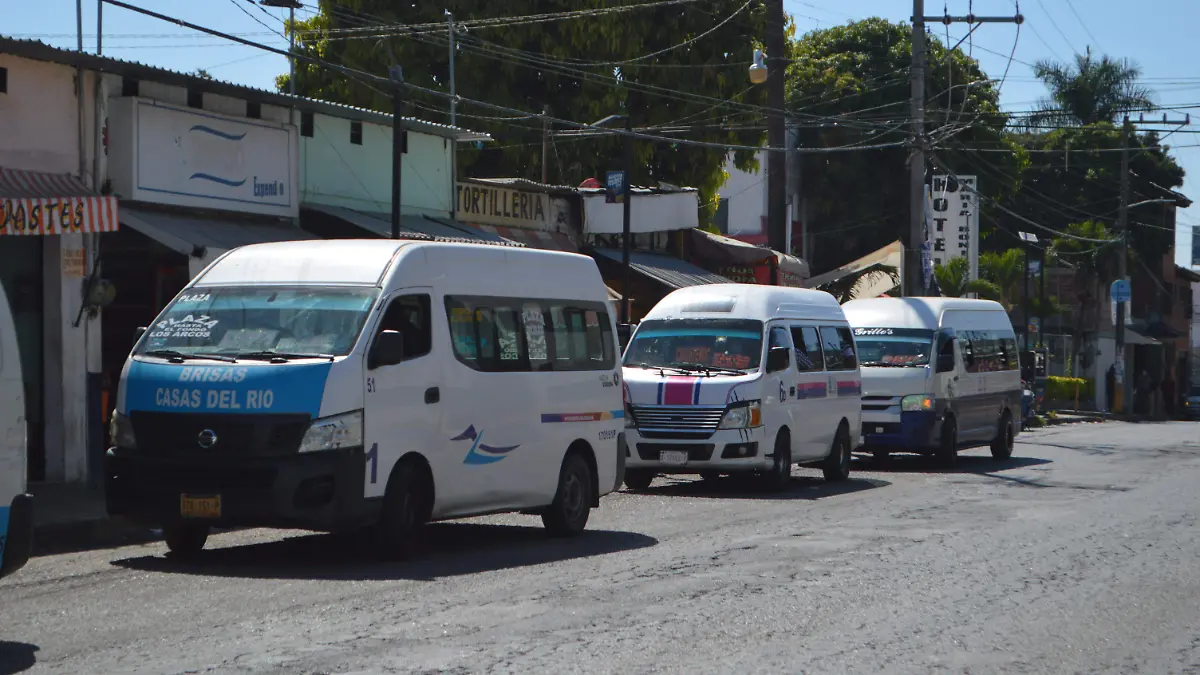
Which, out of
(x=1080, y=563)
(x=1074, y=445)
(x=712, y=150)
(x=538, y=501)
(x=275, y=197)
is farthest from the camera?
(x=712, y=150)

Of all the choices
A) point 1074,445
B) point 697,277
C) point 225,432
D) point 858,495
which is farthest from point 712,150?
point 225,432

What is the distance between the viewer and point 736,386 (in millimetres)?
18188

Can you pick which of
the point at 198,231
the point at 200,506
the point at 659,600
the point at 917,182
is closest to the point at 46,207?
the point at 198,231

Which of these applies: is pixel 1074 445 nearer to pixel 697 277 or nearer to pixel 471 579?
pixel 697 277

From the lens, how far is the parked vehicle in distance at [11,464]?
26.1ft

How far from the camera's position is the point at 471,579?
10.6m

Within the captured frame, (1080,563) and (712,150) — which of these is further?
(712,150)

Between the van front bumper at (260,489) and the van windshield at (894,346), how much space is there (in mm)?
14089

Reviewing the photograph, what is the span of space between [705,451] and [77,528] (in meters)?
7.43

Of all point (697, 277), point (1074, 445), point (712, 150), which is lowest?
point (1074, 445)

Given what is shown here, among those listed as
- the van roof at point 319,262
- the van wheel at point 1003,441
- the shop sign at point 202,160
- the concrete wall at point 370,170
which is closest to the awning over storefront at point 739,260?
the van wheel at point 1003,441

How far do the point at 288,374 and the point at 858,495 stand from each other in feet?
31.5

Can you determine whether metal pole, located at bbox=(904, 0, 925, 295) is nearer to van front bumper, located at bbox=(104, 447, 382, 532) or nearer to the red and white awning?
the red and white awning

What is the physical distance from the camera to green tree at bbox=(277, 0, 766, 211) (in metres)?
39.9
